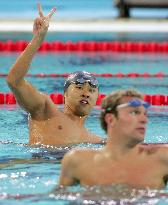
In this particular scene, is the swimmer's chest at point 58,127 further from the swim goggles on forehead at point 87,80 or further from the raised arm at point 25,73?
the swim goggles on forehead at point 87,80

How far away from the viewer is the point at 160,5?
53.7 ft

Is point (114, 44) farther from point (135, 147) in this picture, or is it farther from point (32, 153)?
point (135, 147)

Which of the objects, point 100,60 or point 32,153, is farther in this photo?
point 100,60

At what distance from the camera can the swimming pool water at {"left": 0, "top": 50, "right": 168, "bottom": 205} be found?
4301mm

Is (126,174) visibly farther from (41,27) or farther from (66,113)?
(66,113)

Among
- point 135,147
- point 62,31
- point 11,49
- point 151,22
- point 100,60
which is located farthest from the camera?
point 151,22

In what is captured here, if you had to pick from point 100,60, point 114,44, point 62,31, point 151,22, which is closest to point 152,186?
point 100,60

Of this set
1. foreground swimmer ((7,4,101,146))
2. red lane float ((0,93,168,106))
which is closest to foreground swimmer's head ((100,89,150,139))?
foreground swimmer ((7,4,101,146))

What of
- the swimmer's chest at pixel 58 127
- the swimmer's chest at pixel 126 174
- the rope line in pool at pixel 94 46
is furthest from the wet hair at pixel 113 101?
the rope line in pool at pixel 94 46

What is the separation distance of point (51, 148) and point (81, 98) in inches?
17.7

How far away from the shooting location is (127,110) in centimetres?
413

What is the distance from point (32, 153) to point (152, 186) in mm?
1843

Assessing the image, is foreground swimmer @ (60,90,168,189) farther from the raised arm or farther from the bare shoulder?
the raised arm

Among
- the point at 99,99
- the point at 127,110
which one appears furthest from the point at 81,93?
the point at 99,99
